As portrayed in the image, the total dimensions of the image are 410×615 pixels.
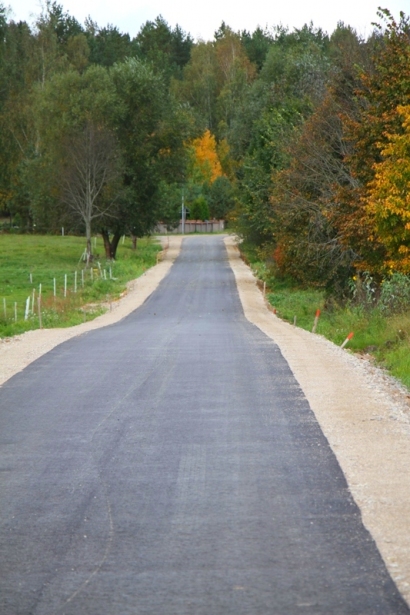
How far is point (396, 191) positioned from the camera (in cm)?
2289

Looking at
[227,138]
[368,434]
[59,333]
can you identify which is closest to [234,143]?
[227,138]

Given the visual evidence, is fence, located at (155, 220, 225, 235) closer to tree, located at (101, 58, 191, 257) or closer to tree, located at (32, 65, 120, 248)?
tree, located at (101, 58, 191, 257)

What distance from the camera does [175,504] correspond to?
7004 mm

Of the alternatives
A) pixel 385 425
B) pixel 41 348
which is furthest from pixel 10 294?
pixel 385 425

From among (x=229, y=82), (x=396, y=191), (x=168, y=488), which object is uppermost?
(x=229, y=82)

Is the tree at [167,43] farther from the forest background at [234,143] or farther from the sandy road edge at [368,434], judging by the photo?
the sandy road edge at [368,434]

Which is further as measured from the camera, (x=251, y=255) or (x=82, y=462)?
(x=251, y=255)

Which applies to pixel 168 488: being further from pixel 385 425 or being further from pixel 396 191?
pixel 396 191

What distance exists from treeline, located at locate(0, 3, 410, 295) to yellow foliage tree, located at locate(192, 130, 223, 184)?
0.18 meters

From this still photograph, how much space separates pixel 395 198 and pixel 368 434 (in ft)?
45.7

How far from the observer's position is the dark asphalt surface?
5.14 metres

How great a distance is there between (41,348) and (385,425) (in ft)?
36.2

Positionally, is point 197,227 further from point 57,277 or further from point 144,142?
point 57,277

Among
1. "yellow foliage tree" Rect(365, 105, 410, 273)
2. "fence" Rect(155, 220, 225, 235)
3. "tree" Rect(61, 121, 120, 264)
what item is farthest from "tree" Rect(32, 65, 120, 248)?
"fence" Rect(155, 220, 225, 235)
